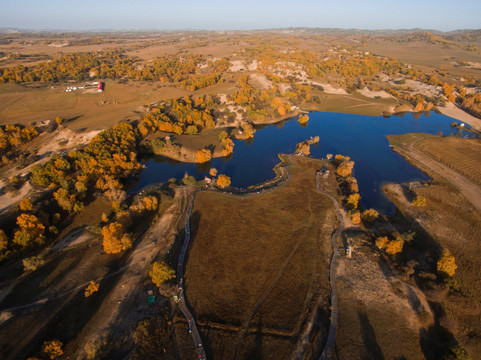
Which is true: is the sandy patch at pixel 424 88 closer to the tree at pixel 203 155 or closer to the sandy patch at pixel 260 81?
the sandy patch at pixel 260 81

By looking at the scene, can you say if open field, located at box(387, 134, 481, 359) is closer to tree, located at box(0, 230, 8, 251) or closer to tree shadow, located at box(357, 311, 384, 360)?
tree shadow, located at box(357, 311, 384, 360)

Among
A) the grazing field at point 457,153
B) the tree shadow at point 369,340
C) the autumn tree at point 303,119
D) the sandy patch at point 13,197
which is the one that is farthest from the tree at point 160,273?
the autumn tree at point 303,119

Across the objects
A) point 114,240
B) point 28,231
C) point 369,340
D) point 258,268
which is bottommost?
point 369,340

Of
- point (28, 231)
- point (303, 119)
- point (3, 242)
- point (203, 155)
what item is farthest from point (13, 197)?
point (303, 119)

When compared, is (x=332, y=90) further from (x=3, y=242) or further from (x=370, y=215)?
(x=3, y=242)

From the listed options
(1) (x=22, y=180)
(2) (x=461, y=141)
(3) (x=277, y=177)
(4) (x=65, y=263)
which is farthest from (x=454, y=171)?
(1) (x=22, y=180)

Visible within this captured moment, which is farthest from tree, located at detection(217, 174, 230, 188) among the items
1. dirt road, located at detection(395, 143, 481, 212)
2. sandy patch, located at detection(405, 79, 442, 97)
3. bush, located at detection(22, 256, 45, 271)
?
sandy patch, located at detection(405, 79, 442, 97)

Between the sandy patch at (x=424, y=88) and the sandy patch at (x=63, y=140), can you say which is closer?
the sandy patch at (x=63, y=140)
